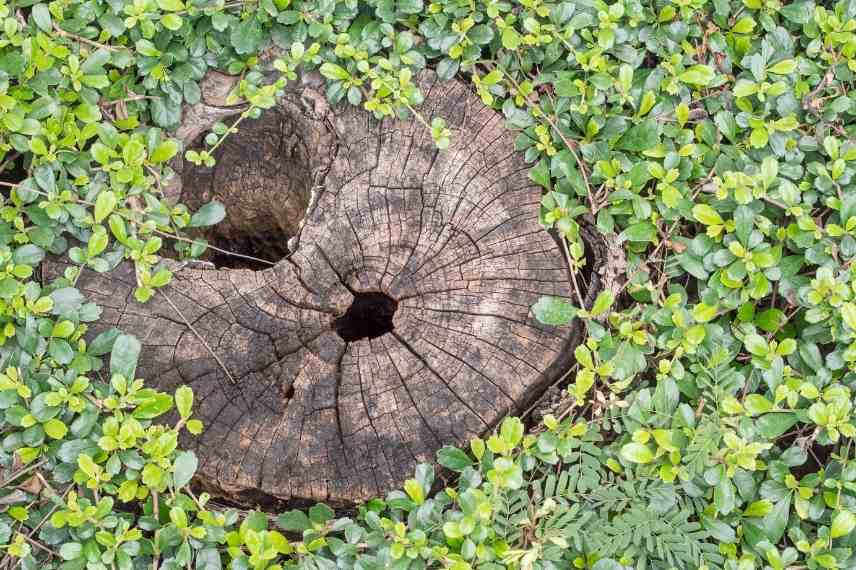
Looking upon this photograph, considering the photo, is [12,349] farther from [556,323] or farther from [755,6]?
[755,6]

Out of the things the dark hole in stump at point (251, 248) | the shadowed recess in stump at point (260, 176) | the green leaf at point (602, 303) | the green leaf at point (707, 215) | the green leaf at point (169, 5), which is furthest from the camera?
the dark hole in stump at point (251, 248)

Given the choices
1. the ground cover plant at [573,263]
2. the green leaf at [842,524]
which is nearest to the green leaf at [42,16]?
the ground cover plant at [573,263]

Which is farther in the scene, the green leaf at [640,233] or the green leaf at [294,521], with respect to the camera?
the green leaf at [640,233]

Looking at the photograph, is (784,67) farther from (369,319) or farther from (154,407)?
(154,407)

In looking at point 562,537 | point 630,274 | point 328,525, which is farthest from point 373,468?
point 630,274

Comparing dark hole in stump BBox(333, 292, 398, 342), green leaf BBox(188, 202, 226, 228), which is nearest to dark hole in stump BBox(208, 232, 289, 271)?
green leaf BBox(188, 202, 226, 228)

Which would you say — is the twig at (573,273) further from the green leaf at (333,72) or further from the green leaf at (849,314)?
the green leaf at (333,72)

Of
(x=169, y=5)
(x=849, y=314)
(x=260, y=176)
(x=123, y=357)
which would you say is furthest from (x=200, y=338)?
(x=849, y=314)
